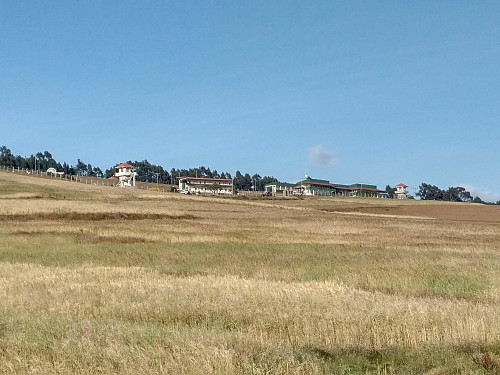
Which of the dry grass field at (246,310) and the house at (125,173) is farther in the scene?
the house at (125,173)

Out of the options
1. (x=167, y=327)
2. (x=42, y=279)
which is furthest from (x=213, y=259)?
(x=167, y=327)

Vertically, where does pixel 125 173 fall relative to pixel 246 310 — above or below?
above

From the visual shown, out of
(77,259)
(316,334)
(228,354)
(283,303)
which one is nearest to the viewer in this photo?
(228,354)

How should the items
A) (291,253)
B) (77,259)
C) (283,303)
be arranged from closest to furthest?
→ (283,303) < (77,259) < (291,253)

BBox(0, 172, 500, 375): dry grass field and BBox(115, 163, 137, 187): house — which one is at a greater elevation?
BBox(115, 163, 137, 187): house

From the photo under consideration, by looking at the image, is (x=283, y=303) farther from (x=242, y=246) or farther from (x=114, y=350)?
(x=242, y=246)

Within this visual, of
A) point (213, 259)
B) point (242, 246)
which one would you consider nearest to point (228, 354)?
point (213, 259)

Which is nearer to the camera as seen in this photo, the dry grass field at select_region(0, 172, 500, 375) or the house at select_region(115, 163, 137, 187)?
the dry grass field at select_region(0, 172, 500, 375)

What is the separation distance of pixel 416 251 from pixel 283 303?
18.0 metres

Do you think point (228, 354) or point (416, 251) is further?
point (416, 251)

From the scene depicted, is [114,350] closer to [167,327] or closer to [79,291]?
[167,327]

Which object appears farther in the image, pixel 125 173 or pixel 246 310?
pixel 125 173

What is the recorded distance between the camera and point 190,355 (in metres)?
8.88

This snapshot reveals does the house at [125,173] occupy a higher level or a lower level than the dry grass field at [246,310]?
higher
